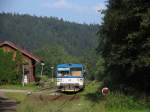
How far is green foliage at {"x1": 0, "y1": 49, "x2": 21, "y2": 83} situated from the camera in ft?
216

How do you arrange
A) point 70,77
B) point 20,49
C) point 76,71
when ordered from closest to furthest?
Result: point 70,77
point 76,71
point 20,49

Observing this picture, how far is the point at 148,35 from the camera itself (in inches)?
1073

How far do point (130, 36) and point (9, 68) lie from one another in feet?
133

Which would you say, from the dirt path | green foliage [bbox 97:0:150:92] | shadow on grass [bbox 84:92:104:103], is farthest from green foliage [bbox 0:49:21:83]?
the dirt path

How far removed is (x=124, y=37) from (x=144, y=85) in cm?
405

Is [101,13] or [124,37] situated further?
[101,13]

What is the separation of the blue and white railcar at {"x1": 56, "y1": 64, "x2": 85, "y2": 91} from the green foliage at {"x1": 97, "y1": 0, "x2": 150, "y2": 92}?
27.5ft

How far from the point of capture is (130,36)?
28250 mm

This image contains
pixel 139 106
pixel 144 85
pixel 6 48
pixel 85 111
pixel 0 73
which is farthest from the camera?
pixel 6 48

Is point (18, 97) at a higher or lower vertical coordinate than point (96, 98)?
higher

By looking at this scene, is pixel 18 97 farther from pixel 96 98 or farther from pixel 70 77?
pixel 96 98

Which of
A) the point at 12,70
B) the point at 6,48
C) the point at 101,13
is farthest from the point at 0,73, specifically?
the point at 101,13

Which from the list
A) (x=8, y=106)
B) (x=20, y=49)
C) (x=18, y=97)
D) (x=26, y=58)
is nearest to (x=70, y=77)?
(x=18, y=97)

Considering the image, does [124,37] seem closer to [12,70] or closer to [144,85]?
[144,85]
